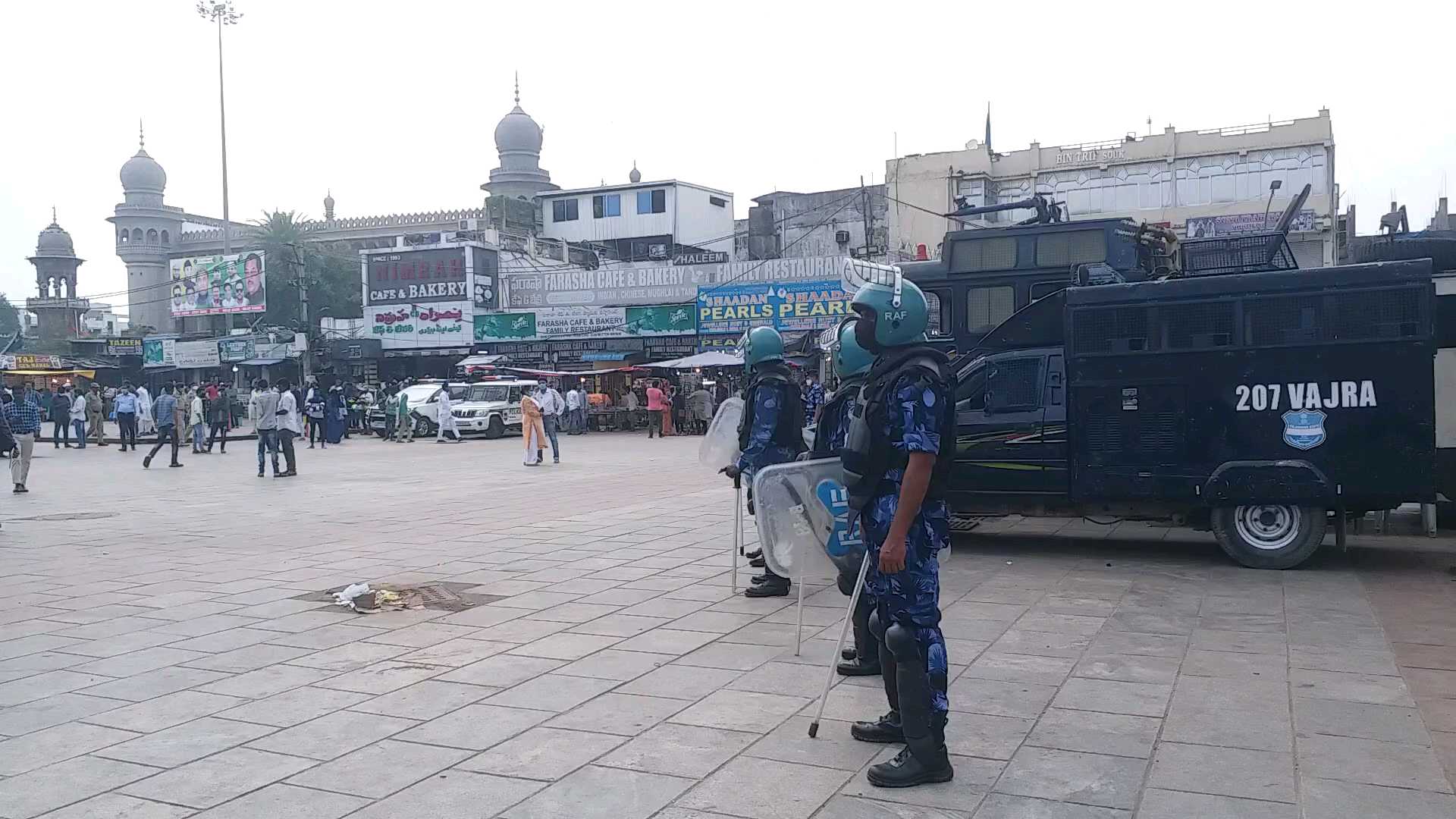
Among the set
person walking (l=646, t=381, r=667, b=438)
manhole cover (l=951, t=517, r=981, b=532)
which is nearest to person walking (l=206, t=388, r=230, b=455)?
person walking (l=646, t=381, r=667, b=438)

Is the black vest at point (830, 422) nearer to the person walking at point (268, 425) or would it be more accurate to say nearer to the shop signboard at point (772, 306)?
the person walking at point (268, 425)

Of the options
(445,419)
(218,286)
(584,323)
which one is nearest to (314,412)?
(445,419)

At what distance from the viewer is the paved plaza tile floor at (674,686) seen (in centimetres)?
401

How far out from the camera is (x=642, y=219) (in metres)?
53.1

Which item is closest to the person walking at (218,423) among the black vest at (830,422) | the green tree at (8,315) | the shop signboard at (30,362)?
the black vest at (830,422)

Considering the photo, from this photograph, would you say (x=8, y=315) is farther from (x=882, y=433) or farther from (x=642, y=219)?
(x=882, y=433)

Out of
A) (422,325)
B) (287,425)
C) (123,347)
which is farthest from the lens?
(123,347)

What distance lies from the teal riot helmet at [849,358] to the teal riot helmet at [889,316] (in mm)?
1227

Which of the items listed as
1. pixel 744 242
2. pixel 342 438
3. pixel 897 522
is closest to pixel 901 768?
pixel 897 522

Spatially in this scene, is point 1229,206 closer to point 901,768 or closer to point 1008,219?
point 1008,219

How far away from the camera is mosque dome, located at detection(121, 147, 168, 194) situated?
75062 mm

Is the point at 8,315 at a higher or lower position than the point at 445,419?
higher

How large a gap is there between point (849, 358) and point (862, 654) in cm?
146

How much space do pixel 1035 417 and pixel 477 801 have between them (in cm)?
642
